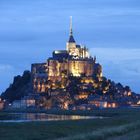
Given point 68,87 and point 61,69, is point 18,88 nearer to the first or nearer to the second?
point 61,69

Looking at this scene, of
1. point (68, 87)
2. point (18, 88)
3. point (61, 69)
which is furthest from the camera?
point (18, 88)

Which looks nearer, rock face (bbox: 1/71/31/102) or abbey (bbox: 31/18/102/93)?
abbey (bbox: 31/18/102/93)

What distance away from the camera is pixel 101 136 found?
39.2 meters

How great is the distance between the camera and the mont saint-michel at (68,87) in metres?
172

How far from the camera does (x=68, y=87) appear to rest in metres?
177

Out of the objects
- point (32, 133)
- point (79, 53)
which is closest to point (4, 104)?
point (79, 53)

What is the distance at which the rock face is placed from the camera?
183425 mm

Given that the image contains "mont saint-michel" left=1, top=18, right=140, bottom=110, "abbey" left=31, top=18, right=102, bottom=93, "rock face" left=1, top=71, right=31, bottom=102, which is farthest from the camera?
"rock face" left=1, top=71, right=31, bottom=102

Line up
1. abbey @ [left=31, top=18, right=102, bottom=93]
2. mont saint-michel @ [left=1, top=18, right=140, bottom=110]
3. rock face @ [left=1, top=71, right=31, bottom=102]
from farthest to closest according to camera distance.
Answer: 1. rock face @ [left=1, top=71, right=31, bottom=102]
2. abbey @ [left=31, top=18, right=102, bottom=93]
3. mont saint-michel @ [left=1, top=18, right=140, bottom=110]

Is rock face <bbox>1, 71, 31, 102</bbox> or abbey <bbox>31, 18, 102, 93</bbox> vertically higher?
abbey <bbox>31, 18, 102, 93</bbox>

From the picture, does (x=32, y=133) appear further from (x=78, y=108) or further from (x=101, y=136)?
(x=78, y=108)

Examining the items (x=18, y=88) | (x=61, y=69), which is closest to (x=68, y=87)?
(x=61, y=69)

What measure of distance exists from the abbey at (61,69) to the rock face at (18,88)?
2487 millimetres

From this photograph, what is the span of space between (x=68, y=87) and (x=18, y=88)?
18919 mm
